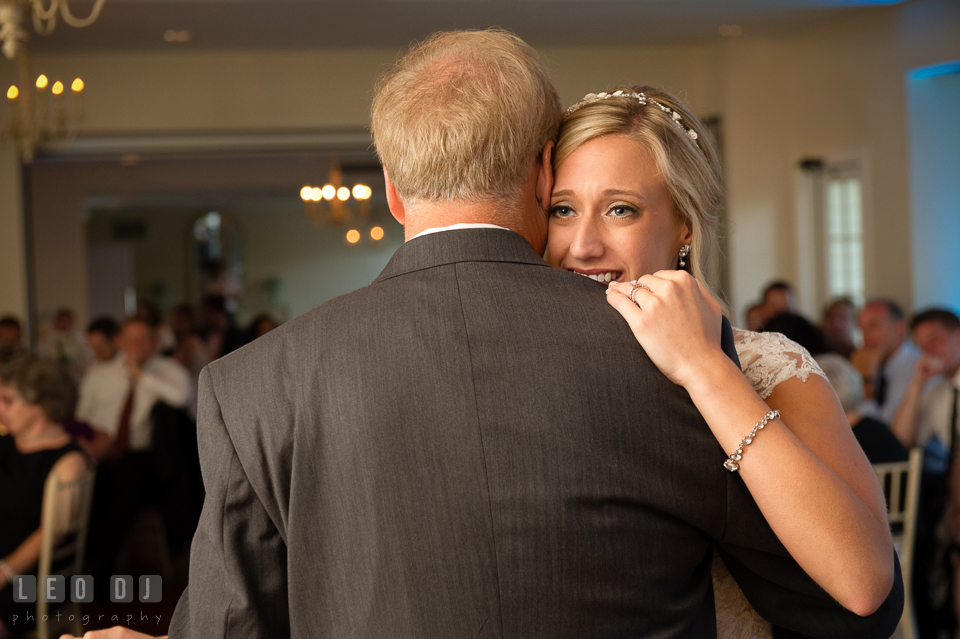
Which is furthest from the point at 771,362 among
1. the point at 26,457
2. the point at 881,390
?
the point at 881,390

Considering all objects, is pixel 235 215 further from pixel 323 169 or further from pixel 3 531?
pixel 3 531

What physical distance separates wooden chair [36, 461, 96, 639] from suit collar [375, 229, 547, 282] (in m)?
2.82

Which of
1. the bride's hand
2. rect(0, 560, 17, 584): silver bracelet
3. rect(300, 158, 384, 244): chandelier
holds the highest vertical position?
Result: rect(300, 158, 384, 244): chandelier

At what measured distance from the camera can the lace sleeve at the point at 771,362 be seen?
3.98ft

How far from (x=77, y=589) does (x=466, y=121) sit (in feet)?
11.3

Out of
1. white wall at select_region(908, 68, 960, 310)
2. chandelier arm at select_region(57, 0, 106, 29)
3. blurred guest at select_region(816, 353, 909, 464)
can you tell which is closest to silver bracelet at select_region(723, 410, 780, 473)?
chandelier arm at select_region(57, 0, 106, 29)

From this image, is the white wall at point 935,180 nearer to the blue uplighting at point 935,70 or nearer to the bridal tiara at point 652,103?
the blue uplighting at point 935,70

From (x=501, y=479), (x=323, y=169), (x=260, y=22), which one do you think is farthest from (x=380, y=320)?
(x=323, y=169)

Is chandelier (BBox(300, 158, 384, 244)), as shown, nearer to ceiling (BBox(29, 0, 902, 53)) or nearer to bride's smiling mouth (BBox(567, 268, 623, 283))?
ceiling (BBox(29, 0, 902, 53))

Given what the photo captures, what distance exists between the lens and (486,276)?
0.99 metres

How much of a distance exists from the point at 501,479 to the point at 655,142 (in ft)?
2.26

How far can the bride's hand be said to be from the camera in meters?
0.95

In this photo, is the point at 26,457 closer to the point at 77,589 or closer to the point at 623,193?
the point at 77,589

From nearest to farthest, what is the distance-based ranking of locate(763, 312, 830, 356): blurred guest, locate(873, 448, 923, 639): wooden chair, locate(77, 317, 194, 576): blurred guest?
1. locate(873, 448, 923, 639): wooden chair
2. locate(763, 312, 830, 356): blurred guest
3. locate(77, 317, 194, 576): blurred guest
